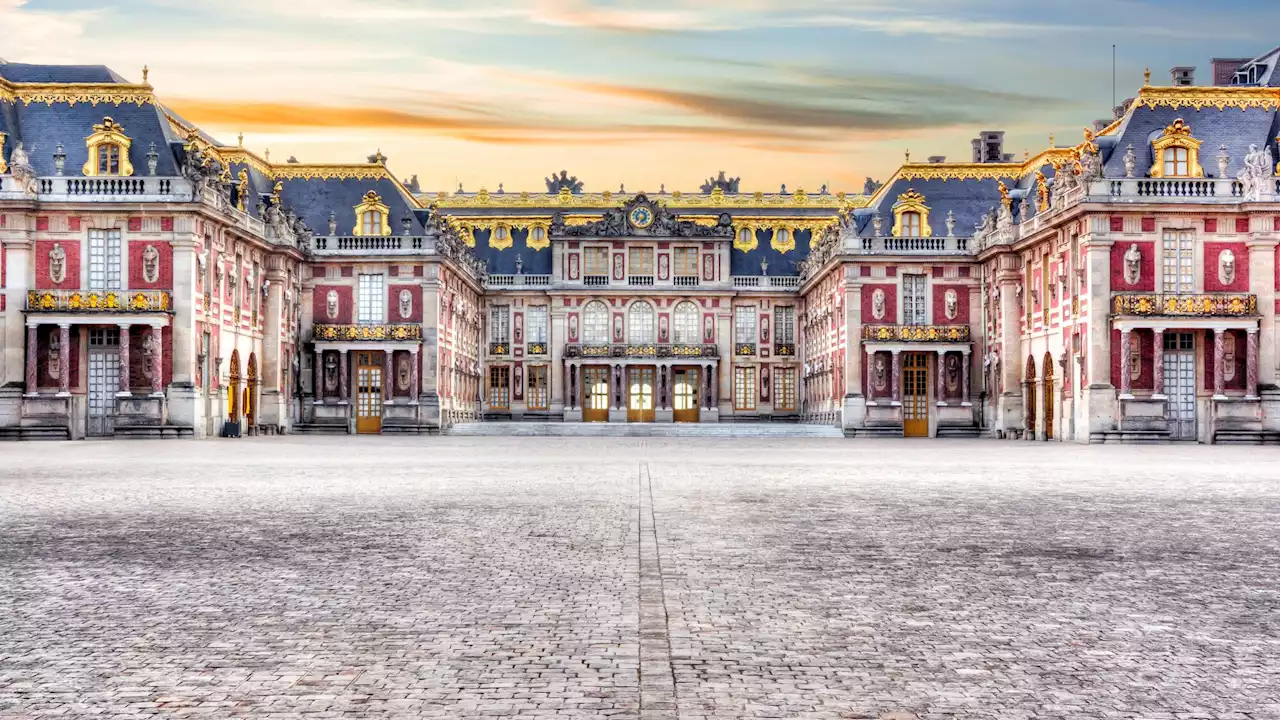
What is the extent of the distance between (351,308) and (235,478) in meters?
39.4

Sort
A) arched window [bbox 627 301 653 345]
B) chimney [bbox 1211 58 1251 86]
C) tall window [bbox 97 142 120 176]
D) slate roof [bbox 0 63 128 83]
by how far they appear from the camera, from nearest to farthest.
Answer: tall window [bbox 97 142 120 176] < slate roof [bbox 0 63 128 83] < chimney [bbox 1211 58 1251 86] < arched window [bbox 627 301 653 345]

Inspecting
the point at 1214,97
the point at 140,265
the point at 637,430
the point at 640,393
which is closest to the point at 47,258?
the point at 140,265

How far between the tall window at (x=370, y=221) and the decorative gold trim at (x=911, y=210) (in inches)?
913

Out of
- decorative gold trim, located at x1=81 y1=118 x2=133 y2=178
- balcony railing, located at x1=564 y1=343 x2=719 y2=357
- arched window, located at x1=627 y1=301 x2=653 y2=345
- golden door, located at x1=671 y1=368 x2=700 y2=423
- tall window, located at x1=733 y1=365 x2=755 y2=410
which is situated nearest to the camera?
decorative gold trim, located at x1=81 y1=118 x2=133 y2=178

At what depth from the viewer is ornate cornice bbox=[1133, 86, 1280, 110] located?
46250mm

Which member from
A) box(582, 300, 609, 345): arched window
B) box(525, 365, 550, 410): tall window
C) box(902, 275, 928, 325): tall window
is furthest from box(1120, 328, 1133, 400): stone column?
box(525, 365, 550, 410): tall window

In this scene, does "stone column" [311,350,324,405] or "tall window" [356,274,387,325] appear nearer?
"stone column" [311,350,324,405]

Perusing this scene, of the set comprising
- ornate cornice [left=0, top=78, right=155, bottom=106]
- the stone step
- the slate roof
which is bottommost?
the stone step

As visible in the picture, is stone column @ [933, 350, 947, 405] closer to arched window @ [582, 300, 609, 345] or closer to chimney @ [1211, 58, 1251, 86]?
chimney @ [1211, 58, 1251, 86]

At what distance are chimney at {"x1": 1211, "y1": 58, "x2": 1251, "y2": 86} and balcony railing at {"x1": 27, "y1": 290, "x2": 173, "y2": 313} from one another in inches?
1660

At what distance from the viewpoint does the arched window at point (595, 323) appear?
3073 inches

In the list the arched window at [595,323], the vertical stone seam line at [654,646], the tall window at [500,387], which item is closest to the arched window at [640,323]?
the arched window at [595,323]

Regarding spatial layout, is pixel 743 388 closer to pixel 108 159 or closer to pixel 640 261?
pixel 640 261

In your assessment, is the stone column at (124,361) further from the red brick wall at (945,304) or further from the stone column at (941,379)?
the red brick wall at (945,304)
